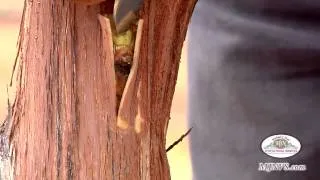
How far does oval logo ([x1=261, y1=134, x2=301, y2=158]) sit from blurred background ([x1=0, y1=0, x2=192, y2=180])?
0.53 m

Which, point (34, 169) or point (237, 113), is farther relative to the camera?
point (237, 113)

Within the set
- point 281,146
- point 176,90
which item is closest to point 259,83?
point 281,146

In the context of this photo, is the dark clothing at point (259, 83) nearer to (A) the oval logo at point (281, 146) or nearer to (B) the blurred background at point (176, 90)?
(A) the oval logo at point (281, 146)

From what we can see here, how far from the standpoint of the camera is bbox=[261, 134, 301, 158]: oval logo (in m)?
1.03

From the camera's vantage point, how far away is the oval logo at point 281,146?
1030mm

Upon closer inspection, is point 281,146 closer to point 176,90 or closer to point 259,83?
point 259,83

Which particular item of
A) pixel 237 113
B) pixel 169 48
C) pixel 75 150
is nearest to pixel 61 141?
pixel 75 150

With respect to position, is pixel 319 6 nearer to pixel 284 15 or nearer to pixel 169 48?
pixel 284 15

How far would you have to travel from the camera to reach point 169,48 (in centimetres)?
73

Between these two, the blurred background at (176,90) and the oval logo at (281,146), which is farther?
the blurred background at (176,90)

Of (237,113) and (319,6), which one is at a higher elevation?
(319,6)

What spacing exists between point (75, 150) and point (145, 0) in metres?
0.14

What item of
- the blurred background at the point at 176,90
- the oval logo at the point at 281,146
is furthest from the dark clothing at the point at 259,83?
the blurred background at the point at 176,90

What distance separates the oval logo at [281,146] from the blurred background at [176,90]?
53 centimetres
